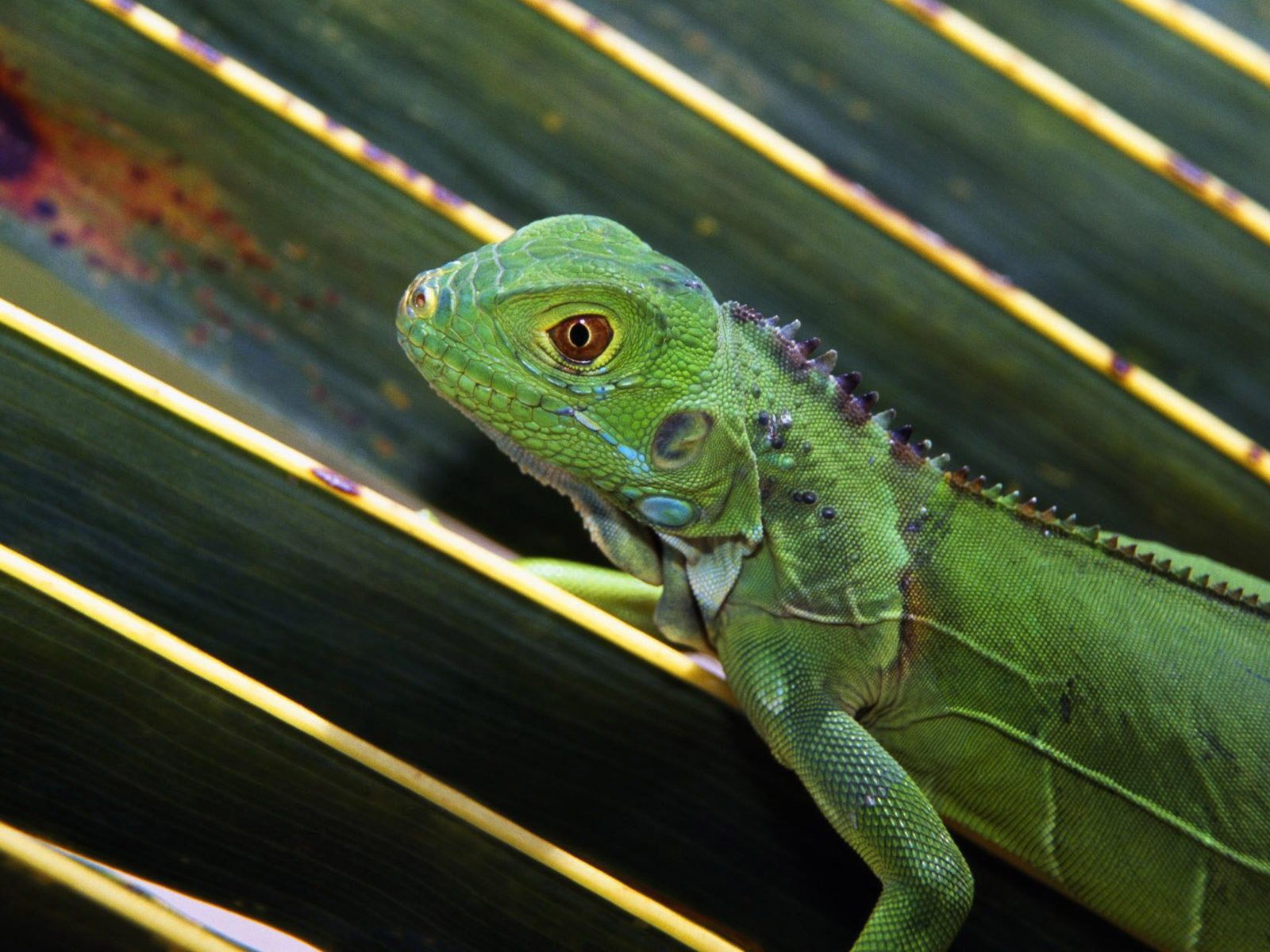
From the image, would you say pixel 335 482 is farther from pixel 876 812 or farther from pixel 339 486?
pixel 876 812

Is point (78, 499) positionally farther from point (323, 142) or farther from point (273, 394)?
point (323, 142)

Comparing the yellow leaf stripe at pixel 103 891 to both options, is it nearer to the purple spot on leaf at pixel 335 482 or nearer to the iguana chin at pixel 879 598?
the purple spot on leaf at pixel 335 482

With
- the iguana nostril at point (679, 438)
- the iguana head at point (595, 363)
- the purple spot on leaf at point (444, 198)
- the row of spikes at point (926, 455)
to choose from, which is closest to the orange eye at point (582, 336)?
the iguana head at point (595, 363)

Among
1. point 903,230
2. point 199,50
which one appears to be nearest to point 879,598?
point 903,230

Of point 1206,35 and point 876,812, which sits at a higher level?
point 1206,35

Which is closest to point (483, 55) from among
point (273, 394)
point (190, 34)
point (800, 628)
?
point (190, 34)
